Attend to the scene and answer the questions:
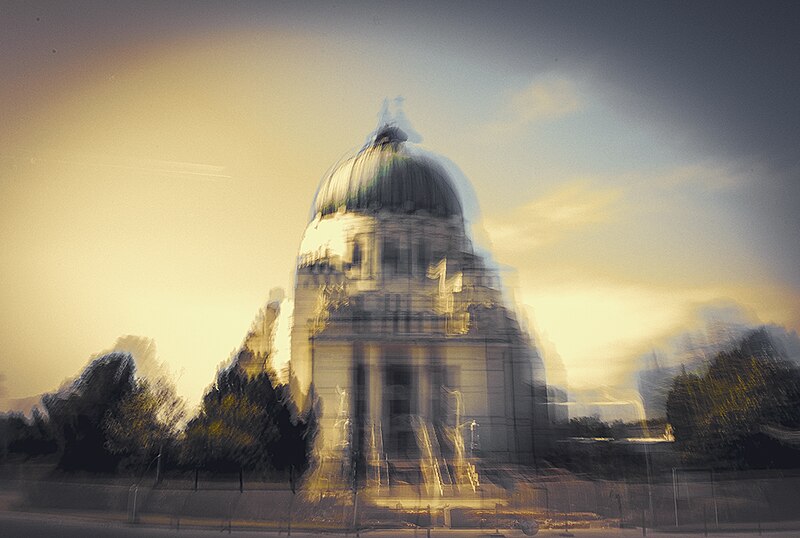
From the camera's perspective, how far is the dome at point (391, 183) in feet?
98.6

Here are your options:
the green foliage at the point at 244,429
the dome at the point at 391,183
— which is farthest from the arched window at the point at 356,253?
the green foliage at the point at 244,429

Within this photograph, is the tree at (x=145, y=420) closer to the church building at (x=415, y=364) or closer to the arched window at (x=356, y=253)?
the church building at (x=415, y=364)

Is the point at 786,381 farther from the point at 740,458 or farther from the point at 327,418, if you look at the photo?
the point at 327,418

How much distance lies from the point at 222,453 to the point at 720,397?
11.4 m

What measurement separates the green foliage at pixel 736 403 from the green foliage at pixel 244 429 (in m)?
8.69

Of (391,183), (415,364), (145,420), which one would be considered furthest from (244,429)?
(391,183)

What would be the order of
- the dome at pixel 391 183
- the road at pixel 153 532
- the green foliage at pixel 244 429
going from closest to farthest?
the road at pixel 153 532 → the green foliage at pixel 244 429 → the dome at pixel 391 183

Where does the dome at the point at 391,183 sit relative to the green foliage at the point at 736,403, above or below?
above

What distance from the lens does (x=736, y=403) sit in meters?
20.1

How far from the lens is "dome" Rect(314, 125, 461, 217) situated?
3006 cm

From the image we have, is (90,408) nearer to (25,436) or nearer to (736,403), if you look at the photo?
(25,436)

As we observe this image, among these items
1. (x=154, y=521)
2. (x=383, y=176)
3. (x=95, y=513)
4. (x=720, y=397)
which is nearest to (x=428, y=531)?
(x=154, y=521)

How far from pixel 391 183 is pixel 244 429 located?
13441 mm

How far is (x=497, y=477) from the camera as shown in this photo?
64.4ft
